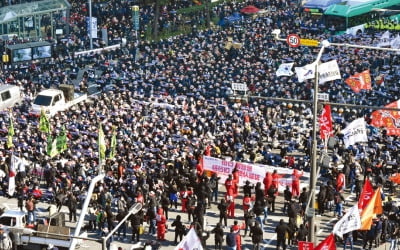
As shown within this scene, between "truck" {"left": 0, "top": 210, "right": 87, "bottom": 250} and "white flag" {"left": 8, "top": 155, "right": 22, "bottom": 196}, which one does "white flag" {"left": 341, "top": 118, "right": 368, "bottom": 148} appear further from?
A: "white flag" {"left": 8, "top": 155, "right": 22, "bottom": 196}

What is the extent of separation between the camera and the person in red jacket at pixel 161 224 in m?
36.8

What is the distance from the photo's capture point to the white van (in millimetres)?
55250

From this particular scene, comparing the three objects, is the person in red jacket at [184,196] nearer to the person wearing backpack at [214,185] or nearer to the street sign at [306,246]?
the person wearing backpack at [214,185]

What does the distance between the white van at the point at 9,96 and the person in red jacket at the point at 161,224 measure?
2045 cm

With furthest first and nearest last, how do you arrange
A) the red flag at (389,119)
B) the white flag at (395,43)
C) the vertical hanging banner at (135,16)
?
the vertical hanging banner at (135,16) → the white flag at (395,43) → the red flag at (389,119)

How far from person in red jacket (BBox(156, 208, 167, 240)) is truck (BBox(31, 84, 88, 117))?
16841mm

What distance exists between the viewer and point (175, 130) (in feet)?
158

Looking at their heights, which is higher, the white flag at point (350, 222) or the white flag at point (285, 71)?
the white flag at point (350, 222)

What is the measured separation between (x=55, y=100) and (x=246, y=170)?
16673 mm

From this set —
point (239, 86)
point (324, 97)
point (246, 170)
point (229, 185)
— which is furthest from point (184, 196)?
point (239, 86)

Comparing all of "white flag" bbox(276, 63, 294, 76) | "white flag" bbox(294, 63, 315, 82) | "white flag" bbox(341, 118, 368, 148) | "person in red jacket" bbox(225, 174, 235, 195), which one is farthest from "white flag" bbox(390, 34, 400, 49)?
"person in red jacket" bbox(225, 174, 235, 195)

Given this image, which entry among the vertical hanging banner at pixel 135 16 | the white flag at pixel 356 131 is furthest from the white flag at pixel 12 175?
the vertical hanging banner at pixel 135 16

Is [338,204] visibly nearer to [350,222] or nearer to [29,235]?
[350,222]

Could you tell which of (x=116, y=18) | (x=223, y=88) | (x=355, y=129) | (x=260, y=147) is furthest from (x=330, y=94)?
(x=116, y=18)
